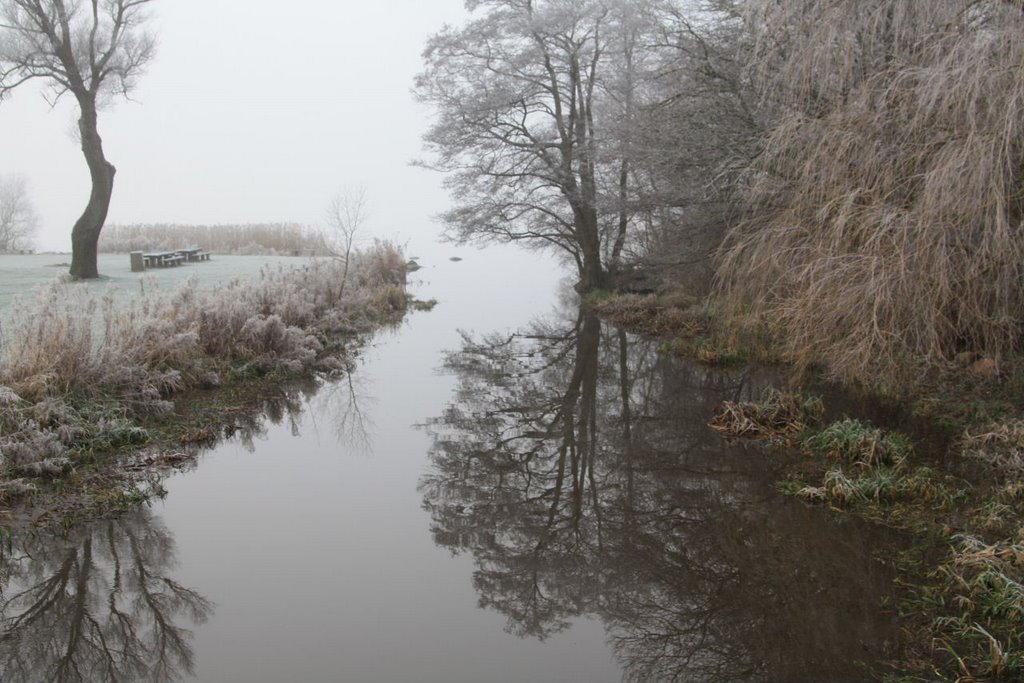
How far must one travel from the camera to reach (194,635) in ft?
14.7

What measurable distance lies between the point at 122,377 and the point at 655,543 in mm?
5944

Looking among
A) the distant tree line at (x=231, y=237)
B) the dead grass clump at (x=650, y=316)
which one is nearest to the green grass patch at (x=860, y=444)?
the dead grass clump at (x=650, y=316)

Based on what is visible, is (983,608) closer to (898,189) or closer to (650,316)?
(898,189)

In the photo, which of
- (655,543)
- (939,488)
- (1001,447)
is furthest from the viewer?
(1001,447)

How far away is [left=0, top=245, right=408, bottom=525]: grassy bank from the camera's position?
6.39 meters

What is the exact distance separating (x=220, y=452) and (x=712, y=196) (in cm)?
795

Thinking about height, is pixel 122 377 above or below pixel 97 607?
above

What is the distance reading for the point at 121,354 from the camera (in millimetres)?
8555

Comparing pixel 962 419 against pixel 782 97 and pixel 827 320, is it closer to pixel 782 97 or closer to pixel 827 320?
pixel 827 320

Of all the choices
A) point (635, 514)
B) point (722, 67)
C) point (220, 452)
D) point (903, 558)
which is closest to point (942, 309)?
point (903, 558)

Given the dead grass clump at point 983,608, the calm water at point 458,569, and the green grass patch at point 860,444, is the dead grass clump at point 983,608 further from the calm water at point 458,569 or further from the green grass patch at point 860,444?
the green grass patch at point 860,444

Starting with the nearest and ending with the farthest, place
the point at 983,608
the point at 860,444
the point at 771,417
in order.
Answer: the point at 983,608, the point at 860,444, the point at 771,417

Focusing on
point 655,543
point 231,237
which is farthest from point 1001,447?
point 231,237

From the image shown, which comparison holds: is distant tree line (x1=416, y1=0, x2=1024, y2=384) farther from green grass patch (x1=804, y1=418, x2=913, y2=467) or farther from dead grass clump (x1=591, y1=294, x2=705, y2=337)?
dead grass clump (x1=591, y1=294, x2=705, y2=337)
